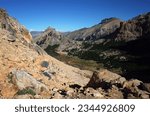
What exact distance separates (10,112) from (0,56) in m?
7.95

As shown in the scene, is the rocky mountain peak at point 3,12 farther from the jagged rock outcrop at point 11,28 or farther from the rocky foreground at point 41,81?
the rocky foreground at point 41,81

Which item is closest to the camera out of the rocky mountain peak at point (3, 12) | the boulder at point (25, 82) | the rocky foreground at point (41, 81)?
the rocky foreground at point (41, 81)

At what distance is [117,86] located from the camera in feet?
44.2

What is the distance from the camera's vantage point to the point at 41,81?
16.1 meters

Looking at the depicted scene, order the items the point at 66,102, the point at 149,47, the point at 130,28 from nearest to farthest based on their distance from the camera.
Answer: the point at 66,102, the point at 149,47, the point at 130,28

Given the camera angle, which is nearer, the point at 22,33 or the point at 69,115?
the point at 69,115

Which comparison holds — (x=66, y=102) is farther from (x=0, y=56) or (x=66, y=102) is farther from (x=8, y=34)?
(x=8, y=34)

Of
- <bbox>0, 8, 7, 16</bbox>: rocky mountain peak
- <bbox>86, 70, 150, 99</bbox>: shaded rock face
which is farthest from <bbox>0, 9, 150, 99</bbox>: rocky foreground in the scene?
<bbox>0, 8, 7, 16</bbox>: rocky mountain peak

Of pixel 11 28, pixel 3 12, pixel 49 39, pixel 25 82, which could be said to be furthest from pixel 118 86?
pixel 49 39

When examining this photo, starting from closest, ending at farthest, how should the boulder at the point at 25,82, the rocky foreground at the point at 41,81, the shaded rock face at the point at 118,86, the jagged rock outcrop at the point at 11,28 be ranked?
the shaded rock face at the point at 118,86
the rocky foreground at the point at 41,81
the boulder at the point at 25,82
the jagged rock outcrop at the point at 11,28

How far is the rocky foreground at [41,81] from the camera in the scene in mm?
12141

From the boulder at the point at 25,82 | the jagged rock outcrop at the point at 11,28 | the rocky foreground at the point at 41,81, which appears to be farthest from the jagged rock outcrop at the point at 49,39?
the boulder at the point at 25,82

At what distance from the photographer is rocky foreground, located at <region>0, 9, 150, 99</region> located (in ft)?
39.8

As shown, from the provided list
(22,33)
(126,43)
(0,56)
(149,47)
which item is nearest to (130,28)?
(126,43)
